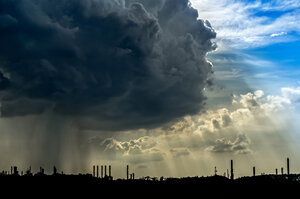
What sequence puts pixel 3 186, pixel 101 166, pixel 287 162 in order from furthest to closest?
pixel 101 166 < pixel 287 162 < pixel 3 186

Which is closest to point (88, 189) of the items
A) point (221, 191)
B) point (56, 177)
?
point (56, 177)

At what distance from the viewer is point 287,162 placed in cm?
7438

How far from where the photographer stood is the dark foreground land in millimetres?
50219

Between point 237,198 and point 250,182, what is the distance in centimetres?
378

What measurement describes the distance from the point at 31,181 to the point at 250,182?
29.0m

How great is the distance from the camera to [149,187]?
2313 inches

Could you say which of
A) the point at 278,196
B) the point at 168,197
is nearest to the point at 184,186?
the point at 168,197

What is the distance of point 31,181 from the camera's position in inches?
1994

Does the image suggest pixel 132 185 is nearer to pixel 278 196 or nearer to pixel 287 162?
pixel 278 196

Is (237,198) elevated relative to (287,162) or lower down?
lower down

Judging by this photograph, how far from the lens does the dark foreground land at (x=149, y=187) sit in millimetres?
50219

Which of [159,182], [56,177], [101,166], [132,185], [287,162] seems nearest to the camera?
[56,177]

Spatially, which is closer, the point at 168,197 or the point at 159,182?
the point at 168,197

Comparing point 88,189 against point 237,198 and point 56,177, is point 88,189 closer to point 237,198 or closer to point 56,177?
point 56,177
